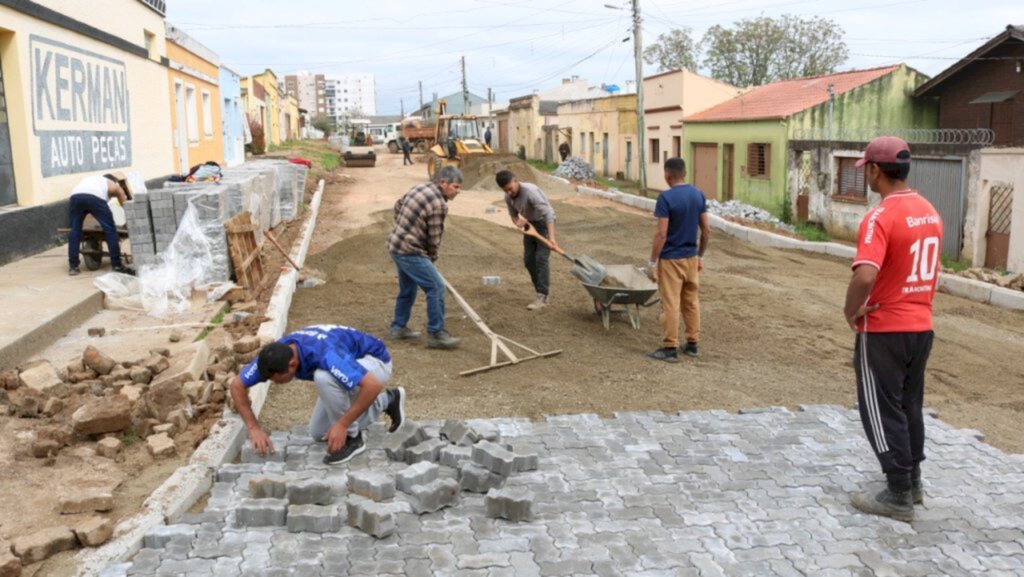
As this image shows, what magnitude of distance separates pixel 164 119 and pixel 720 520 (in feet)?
52.2

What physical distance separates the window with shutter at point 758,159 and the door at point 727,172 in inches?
50.0

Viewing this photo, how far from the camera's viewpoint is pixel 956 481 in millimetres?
4832

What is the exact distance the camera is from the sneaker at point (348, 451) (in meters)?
4.90

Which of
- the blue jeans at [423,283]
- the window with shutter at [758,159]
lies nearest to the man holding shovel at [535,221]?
the blue jeans at [423,283]

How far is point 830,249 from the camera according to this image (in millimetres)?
14797

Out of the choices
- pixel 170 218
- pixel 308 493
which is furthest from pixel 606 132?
pixel 308 493

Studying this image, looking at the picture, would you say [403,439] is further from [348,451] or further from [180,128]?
[180,128]

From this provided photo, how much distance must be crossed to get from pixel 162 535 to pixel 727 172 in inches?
873

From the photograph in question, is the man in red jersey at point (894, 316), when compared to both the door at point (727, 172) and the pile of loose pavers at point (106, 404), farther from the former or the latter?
the door at point (727, 172)

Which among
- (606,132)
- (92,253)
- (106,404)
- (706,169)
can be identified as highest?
(606,132)

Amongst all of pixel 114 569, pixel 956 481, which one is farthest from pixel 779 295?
pixel 114 569

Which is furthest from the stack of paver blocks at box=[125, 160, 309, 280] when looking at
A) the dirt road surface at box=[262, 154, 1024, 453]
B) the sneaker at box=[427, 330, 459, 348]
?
the sneaker at box=[427, 330, 459, 348]

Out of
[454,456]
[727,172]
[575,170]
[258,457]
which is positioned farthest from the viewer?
[575,170]

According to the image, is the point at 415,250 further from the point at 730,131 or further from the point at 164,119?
the point at 730,131
